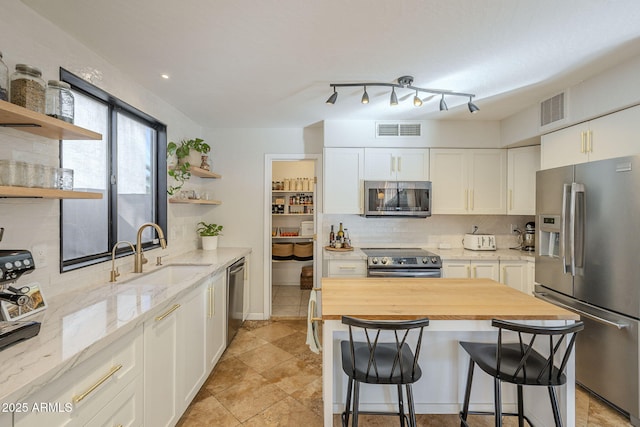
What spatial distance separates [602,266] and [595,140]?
1022 mm

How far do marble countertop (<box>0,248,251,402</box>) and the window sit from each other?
1.13 ft

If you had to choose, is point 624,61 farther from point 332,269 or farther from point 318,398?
point 318,398

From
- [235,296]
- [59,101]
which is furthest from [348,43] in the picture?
[235,296]

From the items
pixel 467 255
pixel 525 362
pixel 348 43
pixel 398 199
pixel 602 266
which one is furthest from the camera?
pixel 398 199

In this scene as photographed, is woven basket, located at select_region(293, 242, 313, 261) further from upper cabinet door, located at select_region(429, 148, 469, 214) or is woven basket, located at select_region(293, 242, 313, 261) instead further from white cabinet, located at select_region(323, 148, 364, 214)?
upper cabinet door, located at select_region(429, 148, 469, 214)

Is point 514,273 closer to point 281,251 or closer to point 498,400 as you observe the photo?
point 498,400

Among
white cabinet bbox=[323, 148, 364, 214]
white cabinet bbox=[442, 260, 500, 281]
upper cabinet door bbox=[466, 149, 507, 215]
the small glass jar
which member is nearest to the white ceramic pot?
white cabinet bbox=[323, 148, 364, 214]

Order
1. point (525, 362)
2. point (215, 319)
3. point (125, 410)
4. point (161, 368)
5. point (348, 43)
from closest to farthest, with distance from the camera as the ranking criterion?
→ point (125, 410) < point (525, 362) < point (161, 368) < point (348, 43) < point (215, 319)

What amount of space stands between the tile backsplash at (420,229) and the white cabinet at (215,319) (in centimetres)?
150

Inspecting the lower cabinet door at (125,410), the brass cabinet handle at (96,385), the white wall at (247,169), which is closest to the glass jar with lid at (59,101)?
Result: the brass cabinet handle at (96,385)

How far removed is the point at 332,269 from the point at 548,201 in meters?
2.12

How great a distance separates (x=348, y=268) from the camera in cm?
319

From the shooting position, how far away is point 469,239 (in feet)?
11.6

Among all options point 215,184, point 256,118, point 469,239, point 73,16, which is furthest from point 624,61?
point 215,184
